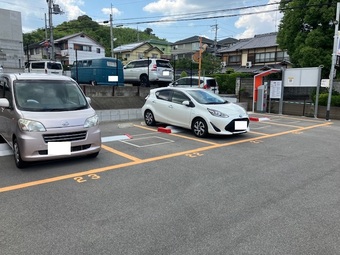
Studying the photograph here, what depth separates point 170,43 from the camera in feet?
179

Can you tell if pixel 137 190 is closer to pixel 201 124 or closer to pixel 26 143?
pixel 26 143

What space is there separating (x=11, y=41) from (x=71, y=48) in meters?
19.8

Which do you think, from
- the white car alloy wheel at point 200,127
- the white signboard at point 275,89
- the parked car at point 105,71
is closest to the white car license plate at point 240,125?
the white car alloy wheel at point 200,127

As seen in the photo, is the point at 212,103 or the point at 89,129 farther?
the point at 212,103

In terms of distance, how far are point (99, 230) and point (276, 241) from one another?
178 centimetres

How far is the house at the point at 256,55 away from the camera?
3144 cm

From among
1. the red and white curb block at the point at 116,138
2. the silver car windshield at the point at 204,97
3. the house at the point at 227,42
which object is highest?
the house at the point at 227,42

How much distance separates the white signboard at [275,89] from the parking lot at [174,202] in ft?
25.5

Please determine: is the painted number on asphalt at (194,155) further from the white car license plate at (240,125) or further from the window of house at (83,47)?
the window of house at (83,47)

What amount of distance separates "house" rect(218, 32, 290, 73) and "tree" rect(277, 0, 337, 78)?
1306 cm

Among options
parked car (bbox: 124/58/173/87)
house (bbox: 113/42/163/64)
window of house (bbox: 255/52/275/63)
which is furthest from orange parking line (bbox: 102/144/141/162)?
house (bbox: 113/42/163/64)

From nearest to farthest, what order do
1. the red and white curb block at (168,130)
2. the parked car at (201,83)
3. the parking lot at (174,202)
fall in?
1. the parking lot at (174,202)
2. the red and white curb block at (168,130)
3. the parked car at (201,83)

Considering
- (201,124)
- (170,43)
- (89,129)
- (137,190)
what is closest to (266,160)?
(201,124)

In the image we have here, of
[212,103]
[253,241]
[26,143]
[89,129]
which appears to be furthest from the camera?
[212,103]
